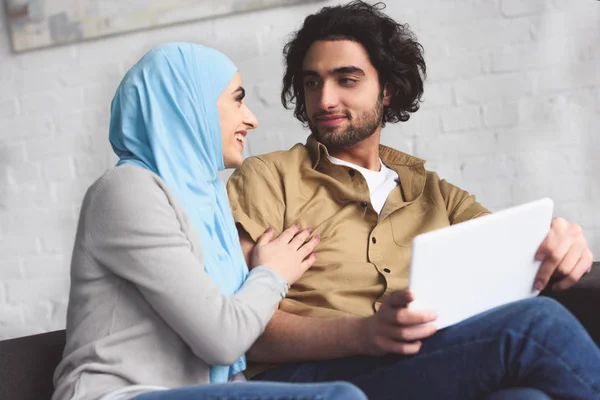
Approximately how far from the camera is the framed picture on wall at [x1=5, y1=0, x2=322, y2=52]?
249 centimetres

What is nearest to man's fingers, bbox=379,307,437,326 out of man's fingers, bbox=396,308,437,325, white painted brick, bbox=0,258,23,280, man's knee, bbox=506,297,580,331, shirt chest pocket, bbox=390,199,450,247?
man's fingers, bbox=396,308,437,325

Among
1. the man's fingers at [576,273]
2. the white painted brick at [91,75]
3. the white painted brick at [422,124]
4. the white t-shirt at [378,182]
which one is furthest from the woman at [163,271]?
the white painted brick at [91,75]

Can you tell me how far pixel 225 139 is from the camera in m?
1.50

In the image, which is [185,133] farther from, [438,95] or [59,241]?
[59,241]

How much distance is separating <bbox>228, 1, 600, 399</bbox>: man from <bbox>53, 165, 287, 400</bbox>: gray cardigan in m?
0.24

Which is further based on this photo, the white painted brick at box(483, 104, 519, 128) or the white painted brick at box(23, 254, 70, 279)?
the white painted brick at box(23, 254, 70, 279)

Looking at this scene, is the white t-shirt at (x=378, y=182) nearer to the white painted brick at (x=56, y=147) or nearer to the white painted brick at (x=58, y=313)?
the white painted brick at (x=56, y=147)

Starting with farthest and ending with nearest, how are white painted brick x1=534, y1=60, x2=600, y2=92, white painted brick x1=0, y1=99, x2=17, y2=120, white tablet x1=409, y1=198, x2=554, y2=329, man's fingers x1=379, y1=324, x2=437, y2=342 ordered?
white painted brick x1=0, y1=99, x2=17, y2=120 → white painted brick x1=534, y1=60, x2=600, y2=92 → man's fingers x1=379, y1=324, x2=437, y2=342 → white tablet x1=409, y1=198, x2=554, y2=329

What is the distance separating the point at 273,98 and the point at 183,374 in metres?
1.29

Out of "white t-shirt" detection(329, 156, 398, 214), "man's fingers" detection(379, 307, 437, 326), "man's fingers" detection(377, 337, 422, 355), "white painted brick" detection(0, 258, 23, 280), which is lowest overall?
"white painted brick" detection(0, 258, 23, 280)

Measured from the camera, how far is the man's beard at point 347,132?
1877 millimetres

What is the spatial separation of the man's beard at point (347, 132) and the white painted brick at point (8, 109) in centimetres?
128

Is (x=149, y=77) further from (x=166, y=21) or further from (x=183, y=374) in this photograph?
A: (x=166, y=21)

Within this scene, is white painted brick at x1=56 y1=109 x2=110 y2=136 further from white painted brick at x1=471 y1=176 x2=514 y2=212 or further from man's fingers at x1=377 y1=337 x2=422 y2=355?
man's fingers at x1=377 y1=337 x2=422 y2=355
